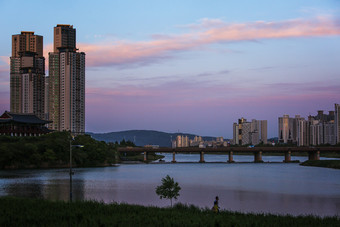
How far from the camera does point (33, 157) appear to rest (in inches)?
4840

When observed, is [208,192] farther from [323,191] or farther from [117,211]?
[117,211]

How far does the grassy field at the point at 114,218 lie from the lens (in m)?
30.9

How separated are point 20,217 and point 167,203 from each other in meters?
25.0

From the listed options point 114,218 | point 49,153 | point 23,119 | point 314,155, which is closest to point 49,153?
point 49,153

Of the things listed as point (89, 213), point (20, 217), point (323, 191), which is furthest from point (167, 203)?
point (323, 191)

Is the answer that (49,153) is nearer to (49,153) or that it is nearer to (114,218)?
(49,153)

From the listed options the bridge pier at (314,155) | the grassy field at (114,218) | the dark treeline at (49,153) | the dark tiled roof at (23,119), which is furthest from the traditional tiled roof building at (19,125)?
the grassy field at (114,218)

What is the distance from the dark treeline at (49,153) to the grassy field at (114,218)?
275 ft

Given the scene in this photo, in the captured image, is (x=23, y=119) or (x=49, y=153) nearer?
(x=49, y=153)

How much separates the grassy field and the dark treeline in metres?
83.9

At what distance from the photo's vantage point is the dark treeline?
119 m

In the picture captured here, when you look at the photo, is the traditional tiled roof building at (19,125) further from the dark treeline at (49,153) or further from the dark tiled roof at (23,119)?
the dark treeline at (49,153)

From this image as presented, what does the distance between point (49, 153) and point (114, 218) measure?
325ft

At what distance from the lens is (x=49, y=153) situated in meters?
127
